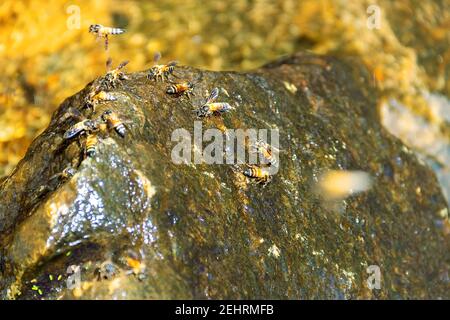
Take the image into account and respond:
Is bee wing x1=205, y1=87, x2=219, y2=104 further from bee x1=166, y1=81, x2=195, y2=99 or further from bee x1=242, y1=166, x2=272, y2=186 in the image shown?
bee x1=242, y1=166, x2=272, y2=186

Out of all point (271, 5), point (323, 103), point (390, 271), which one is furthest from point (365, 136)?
point (271, 5)

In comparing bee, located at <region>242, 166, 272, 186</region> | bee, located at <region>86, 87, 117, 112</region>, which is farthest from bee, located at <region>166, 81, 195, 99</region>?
bee, located at <region>242, 166, 272, 186</region>

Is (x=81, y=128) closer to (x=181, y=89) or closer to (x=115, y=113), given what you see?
(x=115, y=113)

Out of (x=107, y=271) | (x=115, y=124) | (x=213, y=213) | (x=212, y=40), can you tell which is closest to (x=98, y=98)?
(x=115, y=124)

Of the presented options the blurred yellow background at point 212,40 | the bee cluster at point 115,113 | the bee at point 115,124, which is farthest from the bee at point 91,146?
the blurred yellow background at point 212,40

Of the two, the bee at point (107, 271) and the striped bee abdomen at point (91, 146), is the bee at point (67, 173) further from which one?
the bee at point (107, 271)

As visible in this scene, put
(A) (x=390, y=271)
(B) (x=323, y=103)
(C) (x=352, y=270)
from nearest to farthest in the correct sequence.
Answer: (C) (x=352, y=270)
(A) (x=390, y=271)
(B) (x=323, y=103)
